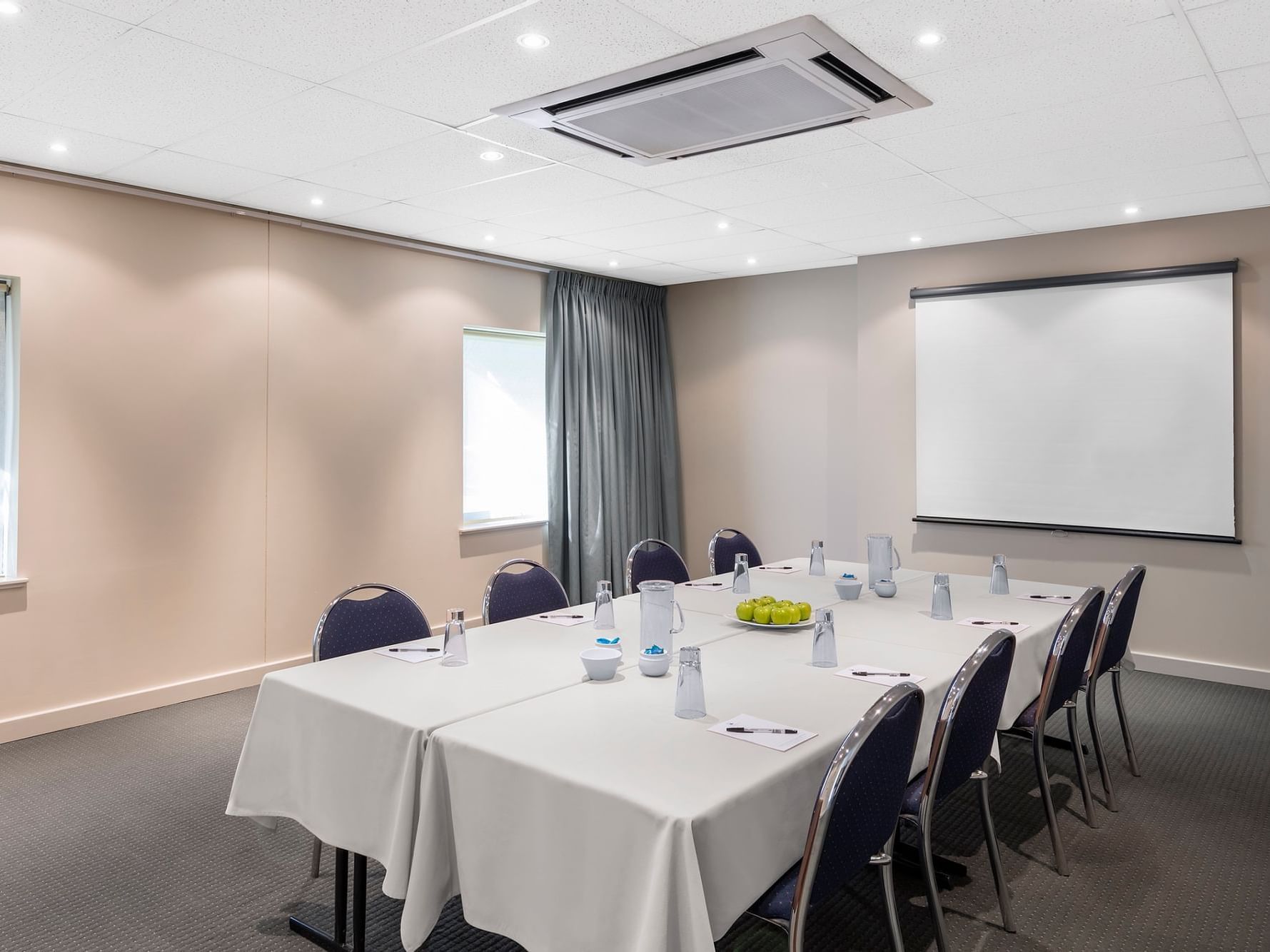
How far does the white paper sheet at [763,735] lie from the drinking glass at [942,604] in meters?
1.52

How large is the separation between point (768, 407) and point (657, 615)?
4.79 metres

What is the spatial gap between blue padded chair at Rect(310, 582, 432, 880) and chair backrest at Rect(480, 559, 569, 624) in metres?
0.47

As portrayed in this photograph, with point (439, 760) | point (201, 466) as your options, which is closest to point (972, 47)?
point (439, 760)

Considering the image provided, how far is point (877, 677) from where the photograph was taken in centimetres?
268

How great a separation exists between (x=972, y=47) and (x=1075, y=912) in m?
2.67

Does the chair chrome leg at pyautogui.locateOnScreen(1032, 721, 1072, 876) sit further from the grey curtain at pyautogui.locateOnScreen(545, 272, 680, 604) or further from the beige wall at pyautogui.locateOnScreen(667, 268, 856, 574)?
the grey curtain at pyautogui.locateOnScreen(545, 272, 680, 604)

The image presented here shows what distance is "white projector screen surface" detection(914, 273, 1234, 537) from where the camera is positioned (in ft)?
17.1

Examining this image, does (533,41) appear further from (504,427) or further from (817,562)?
(504,427)

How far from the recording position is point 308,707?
2525 millimetres

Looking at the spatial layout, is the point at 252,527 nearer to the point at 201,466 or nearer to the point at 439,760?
the point at 201,466

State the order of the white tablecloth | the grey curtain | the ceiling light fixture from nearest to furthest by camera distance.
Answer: the white tablecloth → the ceiling light fixture → the grey curtain

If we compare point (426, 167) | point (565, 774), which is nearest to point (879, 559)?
point (565, 774)

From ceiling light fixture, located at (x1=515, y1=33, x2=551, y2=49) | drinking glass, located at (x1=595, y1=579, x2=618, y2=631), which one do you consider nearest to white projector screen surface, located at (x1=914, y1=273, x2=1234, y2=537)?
drinking glass, located at (x1=595, y1=579, x2=618, y2=631)

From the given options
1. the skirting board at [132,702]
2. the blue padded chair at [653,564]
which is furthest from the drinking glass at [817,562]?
the skirting board at [132,702]
